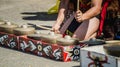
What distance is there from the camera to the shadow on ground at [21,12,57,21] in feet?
29.8

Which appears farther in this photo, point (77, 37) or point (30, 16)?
point (30, 16)

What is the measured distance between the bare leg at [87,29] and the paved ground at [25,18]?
537 millimetres

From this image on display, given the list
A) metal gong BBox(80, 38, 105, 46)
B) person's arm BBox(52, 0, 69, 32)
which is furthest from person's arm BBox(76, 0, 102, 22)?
person's arm BBox(52, 0, 69, 32)

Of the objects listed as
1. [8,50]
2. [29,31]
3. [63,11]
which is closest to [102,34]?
[63,11]

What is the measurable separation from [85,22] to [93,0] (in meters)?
0.39

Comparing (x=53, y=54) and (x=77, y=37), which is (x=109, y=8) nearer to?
(x=77, y=37)

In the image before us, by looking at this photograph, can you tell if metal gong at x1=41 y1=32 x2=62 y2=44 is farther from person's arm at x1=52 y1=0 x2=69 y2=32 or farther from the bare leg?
person's arm at x1=52 y1=0 x2=69 y2=32

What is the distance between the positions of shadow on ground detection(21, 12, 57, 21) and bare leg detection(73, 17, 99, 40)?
12.1ft

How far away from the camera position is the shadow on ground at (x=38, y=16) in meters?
9.07

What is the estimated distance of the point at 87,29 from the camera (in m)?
5.14

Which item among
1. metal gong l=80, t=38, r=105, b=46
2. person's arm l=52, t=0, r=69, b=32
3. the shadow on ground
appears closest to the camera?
metal gong l=80, t=38, r=105, b=46

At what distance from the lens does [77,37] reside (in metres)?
5.21

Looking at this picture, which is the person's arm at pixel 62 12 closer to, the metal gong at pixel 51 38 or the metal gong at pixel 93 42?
the metal gong at pixel 51 38

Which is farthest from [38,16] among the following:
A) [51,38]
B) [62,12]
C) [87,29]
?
[51,38]
